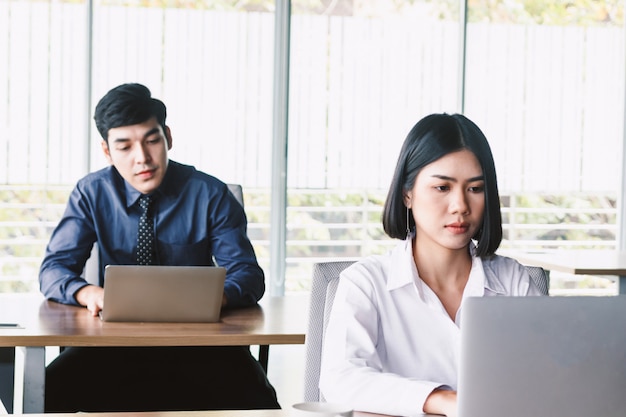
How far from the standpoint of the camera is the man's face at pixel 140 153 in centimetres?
311

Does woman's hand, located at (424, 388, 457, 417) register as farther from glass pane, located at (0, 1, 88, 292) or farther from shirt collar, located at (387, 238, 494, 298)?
glass pane, located at (0, 1, 88, 292)

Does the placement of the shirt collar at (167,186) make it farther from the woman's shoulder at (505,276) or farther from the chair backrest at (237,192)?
the woman's shoulder at (505,276)

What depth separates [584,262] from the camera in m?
4.48

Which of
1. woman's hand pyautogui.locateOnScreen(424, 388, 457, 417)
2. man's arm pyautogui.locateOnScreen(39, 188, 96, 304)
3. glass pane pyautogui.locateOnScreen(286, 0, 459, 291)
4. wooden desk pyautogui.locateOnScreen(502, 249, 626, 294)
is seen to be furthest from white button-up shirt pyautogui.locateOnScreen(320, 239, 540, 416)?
glass pane pyautogui.locateOnScreen(286, 0, 459, 291)

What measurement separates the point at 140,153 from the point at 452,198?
1326mm

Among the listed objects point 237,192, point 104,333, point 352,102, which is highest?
point 352,102

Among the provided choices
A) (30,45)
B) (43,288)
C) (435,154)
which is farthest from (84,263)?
(30,45)

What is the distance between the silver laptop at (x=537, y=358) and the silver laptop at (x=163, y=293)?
127 centimetres

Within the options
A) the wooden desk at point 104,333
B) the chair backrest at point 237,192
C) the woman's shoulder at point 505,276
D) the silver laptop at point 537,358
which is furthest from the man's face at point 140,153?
the silver laptop at point 537,358

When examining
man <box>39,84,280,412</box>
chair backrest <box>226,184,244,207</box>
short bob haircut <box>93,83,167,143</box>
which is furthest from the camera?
chair backrest <box>226,184,244,207</box>

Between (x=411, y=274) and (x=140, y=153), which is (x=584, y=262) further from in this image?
(x=411, y=274)

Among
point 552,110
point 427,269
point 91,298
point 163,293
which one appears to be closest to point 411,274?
point 427,269

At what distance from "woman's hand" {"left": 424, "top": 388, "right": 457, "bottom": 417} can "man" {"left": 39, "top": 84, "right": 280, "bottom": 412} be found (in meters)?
1.26

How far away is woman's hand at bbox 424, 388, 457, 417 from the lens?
1.72 metres
